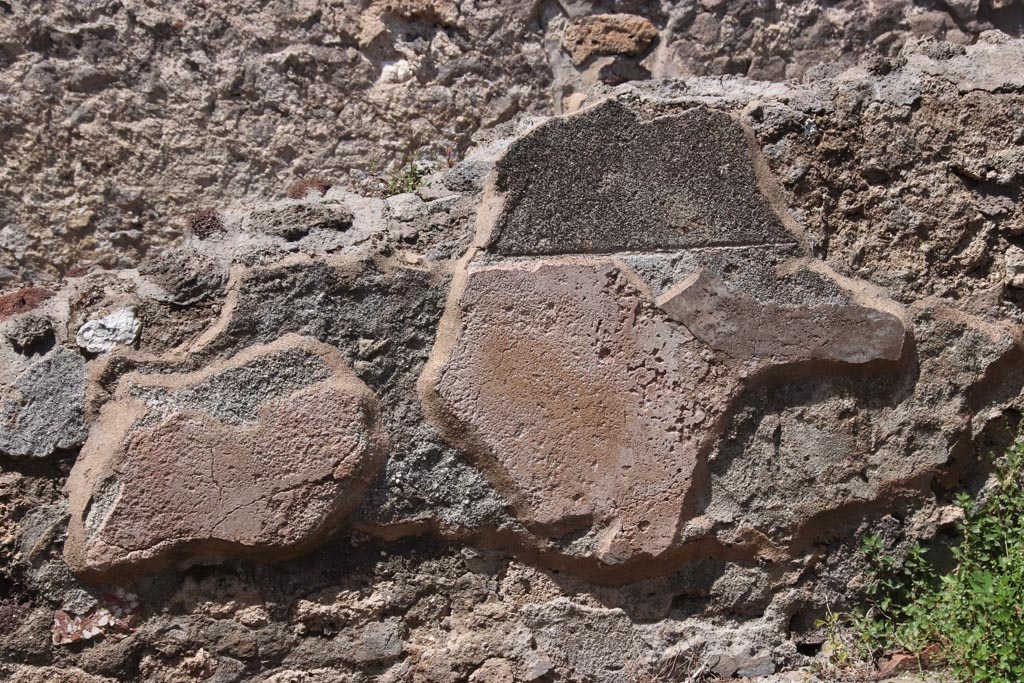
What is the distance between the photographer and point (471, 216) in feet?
7.14

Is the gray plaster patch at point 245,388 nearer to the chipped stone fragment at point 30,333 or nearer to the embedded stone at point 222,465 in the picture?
the embedded stone at point 222,465

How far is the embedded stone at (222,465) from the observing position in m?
1.96

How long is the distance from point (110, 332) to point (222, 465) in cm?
37

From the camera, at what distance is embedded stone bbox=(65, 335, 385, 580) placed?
6.42 feet

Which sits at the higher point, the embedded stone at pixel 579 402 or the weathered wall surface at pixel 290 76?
the weathered wall surface at pixel 290 76

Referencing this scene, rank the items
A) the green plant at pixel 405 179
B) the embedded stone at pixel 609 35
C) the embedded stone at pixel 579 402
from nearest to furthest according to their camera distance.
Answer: the embedded stone at pixel 579 402, the green plant at pixel 405 179, the embedded stone at pixel 609 35

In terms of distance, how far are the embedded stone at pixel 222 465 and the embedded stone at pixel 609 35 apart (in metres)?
1.26

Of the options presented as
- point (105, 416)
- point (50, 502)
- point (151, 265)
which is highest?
point (151, 265)

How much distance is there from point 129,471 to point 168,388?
18 cm

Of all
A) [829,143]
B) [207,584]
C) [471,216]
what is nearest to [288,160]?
[471,216]

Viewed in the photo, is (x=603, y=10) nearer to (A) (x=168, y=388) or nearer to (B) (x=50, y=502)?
(A) (x=168, y=388)

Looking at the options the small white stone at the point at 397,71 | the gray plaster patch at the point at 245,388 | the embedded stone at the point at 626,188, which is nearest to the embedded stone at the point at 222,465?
the gray plaster patch at the point at 245,388

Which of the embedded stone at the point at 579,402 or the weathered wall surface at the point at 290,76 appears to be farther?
the weathered wall surface at the point at 290,76

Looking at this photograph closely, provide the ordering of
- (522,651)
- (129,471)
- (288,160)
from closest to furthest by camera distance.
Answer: (129,471), (522,651), (288,160)
